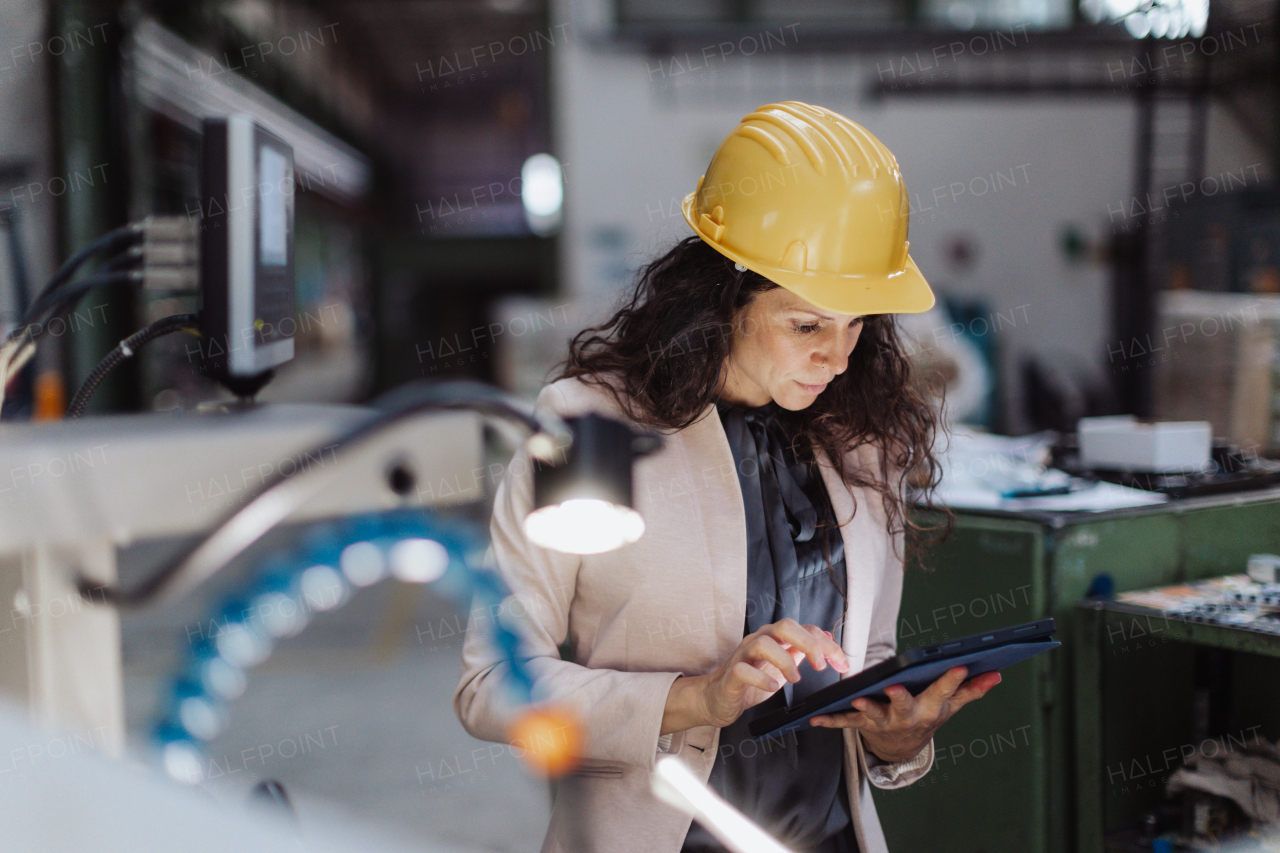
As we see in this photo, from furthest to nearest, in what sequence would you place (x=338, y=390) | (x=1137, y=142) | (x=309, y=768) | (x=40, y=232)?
(x=338, y=390)
(x=1137, y=142)
(x=40, y=232)
(x=309, y=768)

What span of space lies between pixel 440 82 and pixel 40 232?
43.3 ft

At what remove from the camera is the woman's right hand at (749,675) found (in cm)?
98

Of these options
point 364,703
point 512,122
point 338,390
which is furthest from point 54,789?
point 512,122

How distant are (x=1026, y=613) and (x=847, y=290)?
0.82 m

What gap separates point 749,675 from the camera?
980 millimetres

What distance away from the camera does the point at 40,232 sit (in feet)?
16.3

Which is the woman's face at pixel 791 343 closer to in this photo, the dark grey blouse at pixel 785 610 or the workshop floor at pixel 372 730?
the dark grey blouse at pixel 785 610

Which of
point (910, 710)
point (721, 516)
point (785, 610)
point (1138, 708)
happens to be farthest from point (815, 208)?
point (1138, 708)

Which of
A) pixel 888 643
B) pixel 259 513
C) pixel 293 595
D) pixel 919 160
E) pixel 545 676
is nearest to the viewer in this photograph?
pixel 259 513

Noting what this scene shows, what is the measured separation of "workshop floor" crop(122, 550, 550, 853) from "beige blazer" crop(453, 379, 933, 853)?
120cm

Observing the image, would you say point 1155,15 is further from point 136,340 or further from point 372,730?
point 136,340

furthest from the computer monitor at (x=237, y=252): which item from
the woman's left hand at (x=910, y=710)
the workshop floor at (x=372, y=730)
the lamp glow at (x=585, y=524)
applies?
the workshop floor at (x=372, y=730)

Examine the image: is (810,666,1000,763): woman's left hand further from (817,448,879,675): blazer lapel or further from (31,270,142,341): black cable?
(31,270,142,341): black cable

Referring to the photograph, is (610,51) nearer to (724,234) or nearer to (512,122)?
(724,234)
